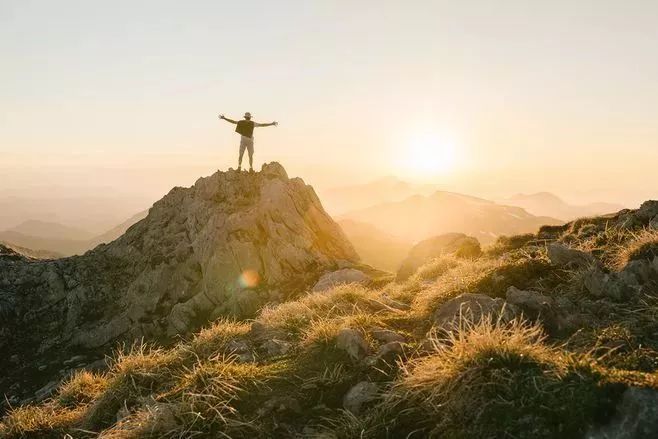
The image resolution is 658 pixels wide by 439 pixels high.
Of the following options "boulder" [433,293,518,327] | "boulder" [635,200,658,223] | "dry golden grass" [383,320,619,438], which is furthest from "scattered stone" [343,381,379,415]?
"boulder" [635,200,658,223]

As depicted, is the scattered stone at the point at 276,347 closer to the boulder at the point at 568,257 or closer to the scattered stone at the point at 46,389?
the boulder at the point at 568,257

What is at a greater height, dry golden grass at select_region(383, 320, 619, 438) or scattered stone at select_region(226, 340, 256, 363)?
dry golden grass at select_region(383, 320, 619, 438)

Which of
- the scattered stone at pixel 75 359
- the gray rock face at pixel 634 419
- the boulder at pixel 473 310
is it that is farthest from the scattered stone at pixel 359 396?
the scattered stone at pixel 75 359

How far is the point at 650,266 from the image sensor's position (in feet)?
34.2

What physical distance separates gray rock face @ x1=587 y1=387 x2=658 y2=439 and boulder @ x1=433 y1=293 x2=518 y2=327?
3816mm

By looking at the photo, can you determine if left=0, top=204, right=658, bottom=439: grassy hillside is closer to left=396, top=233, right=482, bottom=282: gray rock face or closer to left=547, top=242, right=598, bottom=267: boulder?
left=547, top=242, right=598, bottom=267: boulder

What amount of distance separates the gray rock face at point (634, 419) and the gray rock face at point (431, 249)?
60.9 ft

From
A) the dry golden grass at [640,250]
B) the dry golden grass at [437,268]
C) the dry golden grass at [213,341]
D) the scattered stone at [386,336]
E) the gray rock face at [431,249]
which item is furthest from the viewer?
the gray rock face at [431,249]

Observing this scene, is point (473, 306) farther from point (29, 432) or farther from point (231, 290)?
point (231, 290)

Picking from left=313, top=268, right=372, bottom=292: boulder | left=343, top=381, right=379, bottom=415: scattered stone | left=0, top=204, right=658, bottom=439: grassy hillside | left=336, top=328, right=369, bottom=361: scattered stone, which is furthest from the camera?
left=313, top=268, right=372, bottom=292: boulder

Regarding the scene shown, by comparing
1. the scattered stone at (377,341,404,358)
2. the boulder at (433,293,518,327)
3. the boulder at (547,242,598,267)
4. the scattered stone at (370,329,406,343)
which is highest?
the boulder at (547,242,598,267)

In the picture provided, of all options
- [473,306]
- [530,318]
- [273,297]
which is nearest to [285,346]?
[473,306]

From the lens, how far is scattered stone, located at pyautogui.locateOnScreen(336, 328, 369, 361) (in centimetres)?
915

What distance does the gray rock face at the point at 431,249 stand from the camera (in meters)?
25.2
